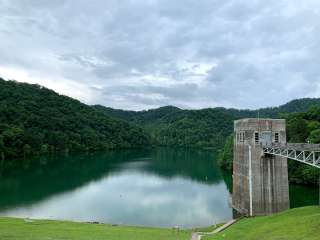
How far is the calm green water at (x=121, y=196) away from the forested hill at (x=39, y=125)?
1108 inches

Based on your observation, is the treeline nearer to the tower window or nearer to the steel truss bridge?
the tower window

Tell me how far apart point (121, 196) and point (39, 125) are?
98.2 meters

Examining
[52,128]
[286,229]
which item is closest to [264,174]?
[286,229]

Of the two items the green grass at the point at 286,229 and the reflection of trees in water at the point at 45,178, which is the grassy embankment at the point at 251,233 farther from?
the reflection of trees in water at the point at 45,178

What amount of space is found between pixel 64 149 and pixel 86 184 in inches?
3164

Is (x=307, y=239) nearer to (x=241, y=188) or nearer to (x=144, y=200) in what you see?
Answer: (x=241, y=188)

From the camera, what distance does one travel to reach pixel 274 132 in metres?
39.8

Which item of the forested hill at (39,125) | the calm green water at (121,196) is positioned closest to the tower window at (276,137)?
the calm green water at (121,196)

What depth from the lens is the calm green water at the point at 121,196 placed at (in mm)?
43781

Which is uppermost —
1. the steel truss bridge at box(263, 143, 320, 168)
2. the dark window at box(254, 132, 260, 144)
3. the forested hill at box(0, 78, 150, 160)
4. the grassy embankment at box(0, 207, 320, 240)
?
the forested hill at box(0, 78, 150, 160)

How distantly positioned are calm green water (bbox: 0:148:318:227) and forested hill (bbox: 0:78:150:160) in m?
28.2

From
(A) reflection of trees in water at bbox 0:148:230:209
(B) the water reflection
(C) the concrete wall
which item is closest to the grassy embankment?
(C) the concrete wall

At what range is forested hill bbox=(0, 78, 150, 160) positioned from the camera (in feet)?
384

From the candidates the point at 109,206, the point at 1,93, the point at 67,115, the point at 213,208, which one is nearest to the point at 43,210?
the point at 109,206
